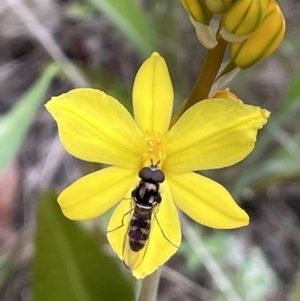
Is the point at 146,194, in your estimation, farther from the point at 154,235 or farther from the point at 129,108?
the point at 129,108

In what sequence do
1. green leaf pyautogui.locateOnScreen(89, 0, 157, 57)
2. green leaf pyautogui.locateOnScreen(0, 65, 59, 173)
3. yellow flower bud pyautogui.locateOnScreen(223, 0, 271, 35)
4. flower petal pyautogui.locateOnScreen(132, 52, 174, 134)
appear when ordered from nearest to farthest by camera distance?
yellow flower bud pyautogui.locateOnScreen(223, 0, 271, 35)
flower petal pyautogui.locateOnScreen(132, 52, 174, 134)
green leaf pyautogui.locateOnScreen(0, 65, 59, 173)
green leaf pyautogui.locateOnScreen(89, 0, 157, 57)

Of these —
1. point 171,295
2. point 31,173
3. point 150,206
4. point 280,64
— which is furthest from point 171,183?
point 280,64

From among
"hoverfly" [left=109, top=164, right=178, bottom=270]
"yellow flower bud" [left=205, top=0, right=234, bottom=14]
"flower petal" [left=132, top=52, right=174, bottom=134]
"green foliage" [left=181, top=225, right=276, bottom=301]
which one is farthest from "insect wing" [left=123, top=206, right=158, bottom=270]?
"green foliage" [left=181, top=225, right=276, bottom=301]

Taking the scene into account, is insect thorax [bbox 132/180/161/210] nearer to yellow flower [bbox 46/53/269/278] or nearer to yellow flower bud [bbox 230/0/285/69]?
yellow flower [bbox 46/53/269/278]

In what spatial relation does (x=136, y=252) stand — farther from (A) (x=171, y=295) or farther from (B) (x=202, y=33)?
(A) (x=171, y=295)

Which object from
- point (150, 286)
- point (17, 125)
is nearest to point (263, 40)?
point (150, 286)

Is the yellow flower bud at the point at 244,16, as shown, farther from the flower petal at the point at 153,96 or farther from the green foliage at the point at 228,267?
the green foliage at the point at 228,267
